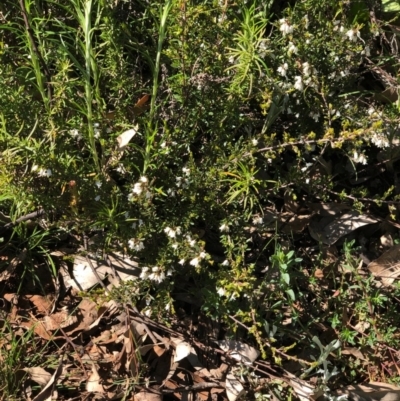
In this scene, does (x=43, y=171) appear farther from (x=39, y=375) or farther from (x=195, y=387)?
(x=195, y=387)

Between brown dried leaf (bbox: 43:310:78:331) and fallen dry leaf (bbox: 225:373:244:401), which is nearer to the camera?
fallen dry leaf (bbox: 225:373:244:401)

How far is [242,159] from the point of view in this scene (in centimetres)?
259

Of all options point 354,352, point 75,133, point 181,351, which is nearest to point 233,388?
point 181,351

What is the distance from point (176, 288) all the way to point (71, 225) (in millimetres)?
639

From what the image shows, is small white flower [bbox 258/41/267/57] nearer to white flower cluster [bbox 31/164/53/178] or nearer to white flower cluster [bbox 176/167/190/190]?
white flower cluster [bbox 176/167/190/190]

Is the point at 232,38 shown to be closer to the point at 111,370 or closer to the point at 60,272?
the point at 60,272

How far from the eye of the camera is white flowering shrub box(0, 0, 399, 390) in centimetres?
250

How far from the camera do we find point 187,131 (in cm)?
279

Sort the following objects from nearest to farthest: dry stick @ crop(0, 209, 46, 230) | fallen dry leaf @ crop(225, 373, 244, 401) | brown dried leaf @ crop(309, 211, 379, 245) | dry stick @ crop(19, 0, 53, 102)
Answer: dry stick @ crop(19, 0, 53, 102) < fallen dry leaf @ crop(225, 373, 244, 401) < dry stick @ crop(0, 209, 46, 230) < brown dried leaf @ crop(309, 211, 379, 245)

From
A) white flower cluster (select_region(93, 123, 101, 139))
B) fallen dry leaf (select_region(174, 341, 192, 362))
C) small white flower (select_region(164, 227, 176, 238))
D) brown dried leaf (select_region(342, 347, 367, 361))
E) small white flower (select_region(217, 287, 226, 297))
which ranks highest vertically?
white flower cluster (select_region(93, 123, 101, 139))

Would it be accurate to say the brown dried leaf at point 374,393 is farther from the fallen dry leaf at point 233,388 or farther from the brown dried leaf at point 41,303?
the brown dried leaf at point 41,303

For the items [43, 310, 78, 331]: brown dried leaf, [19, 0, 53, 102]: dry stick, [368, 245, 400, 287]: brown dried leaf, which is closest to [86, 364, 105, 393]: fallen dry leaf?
[43, 310, 78, 331]: brown dried leaf

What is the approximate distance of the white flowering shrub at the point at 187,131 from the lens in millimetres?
2504

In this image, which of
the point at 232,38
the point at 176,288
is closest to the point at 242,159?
the point at 232,38
